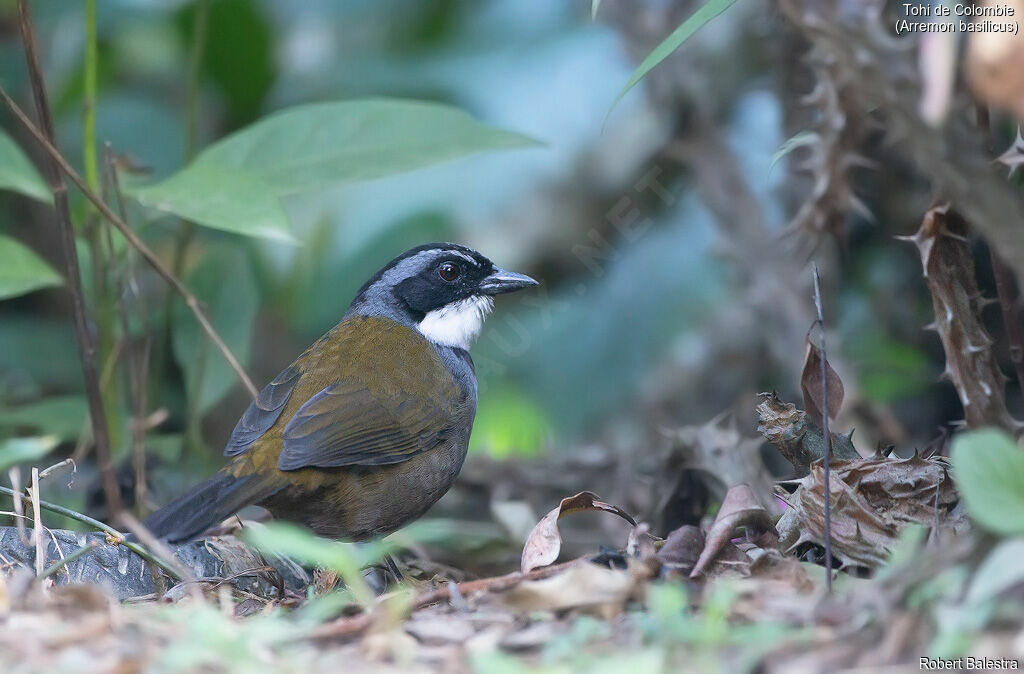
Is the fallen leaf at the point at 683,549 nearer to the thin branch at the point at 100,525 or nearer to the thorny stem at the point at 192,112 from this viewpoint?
the thin branch at the point at 100,525


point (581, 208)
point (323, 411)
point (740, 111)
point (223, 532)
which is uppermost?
point (740, 111)

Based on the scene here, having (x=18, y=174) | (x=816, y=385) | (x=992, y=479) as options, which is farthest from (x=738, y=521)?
(x=18, y=174)

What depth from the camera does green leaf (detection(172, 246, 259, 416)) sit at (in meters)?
4.88

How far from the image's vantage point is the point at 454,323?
4910mm

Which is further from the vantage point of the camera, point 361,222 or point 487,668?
point 361,222

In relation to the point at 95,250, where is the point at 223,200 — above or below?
above

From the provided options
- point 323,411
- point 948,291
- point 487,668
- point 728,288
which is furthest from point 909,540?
point 728,288

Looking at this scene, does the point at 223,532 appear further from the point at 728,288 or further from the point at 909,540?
the point at 728,288

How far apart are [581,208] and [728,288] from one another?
101cm

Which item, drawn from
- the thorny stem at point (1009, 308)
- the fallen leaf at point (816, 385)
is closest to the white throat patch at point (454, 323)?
the fallen leaf at point (816, 385)

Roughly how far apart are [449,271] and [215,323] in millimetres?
1097

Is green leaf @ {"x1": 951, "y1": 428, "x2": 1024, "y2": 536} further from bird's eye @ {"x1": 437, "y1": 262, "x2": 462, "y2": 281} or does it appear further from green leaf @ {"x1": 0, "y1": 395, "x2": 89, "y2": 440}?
green leaf @ {"x1": 0, "y1": 395, "x2": 89, "y2": 440}

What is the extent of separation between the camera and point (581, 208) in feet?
22.3

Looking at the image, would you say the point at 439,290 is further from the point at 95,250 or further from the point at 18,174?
the point at 18,174
